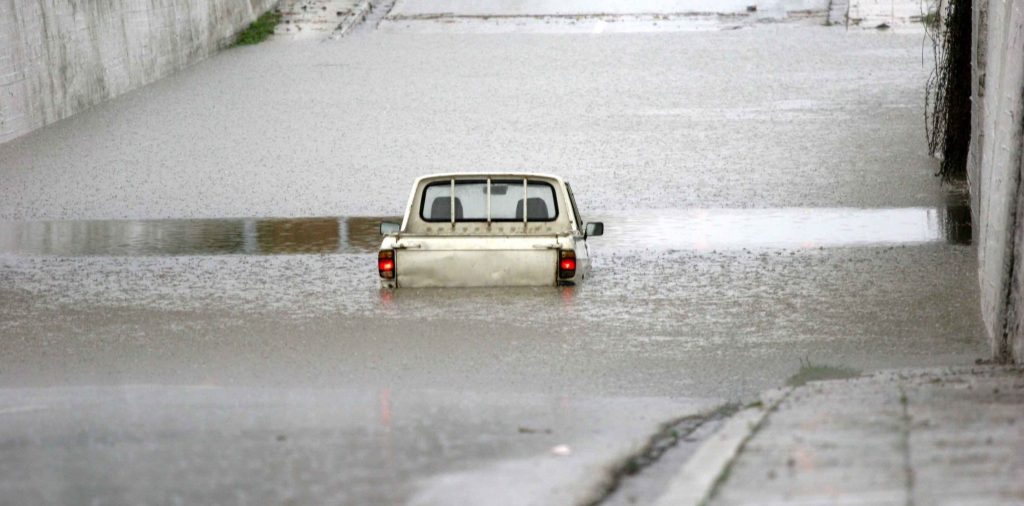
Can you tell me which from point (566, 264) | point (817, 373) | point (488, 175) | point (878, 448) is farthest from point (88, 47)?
point (878, 448)

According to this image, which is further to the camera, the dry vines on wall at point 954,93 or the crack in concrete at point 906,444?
the dry vines on wall at point 954,93

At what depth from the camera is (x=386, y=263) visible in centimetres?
1408

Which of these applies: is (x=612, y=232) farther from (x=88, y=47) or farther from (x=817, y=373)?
(x=88, y=47)

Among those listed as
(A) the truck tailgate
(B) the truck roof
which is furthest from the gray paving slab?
(B) the truck roof

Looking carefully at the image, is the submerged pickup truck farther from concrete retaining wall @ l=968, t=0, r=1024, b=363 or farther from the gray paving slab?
the gray paving slab

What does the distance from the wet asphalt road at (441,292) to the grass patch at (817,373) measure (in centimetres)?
15

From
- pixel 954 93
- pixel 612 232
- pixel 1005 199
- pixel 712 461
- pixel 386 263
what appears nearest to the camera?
pixel 712 461

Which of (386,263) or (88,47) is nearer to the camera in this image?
(386,263)

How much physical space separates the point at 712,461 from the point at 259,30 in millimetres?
33467

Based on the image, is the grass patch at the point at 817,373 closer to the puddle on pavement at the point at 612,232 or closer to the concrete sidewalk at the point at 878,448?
the concrete sidewalk at the point at 878,448

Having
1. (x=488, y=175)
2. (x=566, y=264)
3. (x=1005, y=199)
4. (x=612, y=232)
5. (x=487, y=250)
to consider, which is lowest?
(x=612, y=232)

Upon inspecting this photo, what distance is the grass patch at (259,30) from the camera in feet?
127

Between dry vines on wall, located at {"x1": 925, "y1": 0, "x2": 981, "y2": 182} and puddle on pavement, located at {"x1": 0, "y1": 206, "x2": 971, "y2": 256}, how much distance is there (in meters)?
1.72

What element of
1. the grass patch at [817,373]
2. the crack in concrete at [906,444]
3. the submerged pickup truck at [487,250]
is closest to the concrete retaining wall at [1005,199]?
the grass patch at [817,373]
